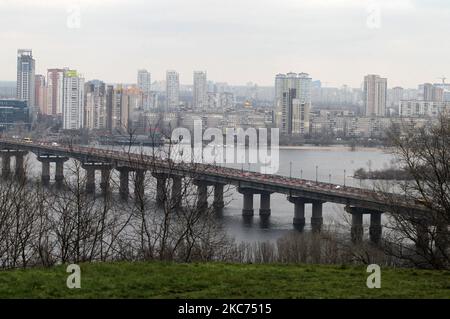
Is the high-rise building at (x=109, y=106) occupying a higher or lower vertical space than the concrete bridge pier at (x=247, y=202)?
higher

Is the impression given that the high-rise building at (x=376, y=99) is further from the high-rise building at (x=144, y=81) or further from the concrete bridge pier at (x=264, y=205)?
the concrete bridge pier at (x=264, y=205)

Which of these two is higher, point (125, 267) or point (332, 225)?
point (125, 267)

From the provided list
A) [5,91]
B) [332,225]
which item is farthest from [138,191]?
[5,91]

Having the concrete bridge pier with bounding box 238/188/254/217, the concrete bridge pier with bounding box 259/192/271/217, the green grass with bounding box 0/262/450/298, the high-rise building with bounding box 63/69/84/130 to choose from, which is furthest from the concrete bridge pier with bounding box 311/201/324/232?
the high-rise building with bounding box 63/69/84/130

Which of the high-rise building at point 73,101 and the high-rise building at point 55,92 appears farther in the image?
the high-rise building at point 55,92

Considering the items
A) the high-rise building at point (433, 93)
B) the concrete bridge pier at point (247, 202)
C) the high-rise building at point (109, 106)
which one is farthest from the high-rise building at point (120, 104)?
the concrete bridge pier at point (247, 202)
